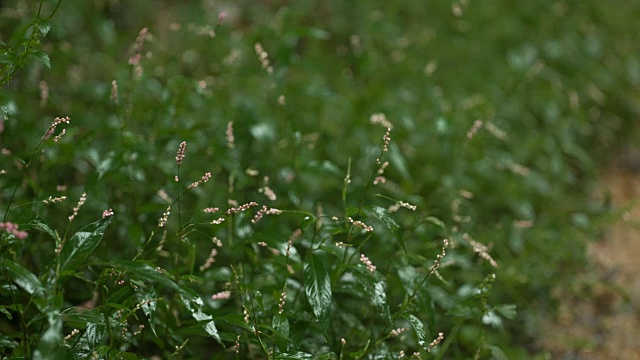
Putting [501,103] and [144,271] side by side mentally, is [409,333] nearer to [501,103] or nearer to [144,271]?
[144,271]

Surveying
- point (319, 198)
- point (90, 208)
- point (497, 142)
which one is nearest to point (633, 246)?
point (497, 142)

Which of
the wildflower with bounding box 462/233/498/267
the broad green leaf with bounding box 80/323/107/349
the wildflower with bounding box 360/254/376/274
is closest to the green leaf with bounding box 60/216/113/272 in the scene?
the broad green leaf with bounding box 80/323/107/349

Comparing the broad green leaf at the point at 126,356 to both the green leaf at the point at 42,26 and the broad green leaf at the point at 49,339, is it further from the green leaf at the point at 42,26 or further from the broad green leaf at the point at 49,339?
the green leaf at the point at 42,26

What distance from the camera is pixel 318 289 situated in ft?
5.28

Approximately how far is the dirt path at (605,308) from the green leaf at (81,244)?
1.76 m

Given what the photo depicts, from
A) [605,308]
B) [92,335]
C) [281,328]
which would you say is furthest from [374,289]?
[605,308]

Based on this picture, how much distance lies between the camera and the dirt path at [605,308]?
105 inches

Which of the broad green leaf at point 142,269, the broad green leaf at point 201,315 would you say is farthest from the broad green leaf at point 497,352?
the broad green leaf at point 142,269

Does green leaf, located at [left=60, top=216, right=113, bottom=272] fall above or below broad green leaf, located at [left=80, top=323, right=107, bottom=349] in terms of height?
above

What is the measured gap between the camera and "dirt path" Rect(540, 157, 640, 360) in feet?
8.71

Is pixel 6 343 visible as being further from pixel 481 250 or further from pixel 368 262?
pixel 481 250

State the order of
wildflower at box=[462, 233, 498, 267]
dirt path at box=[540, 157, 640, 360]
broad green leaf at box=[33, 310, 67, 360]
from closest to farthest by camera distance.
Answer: broad green leaf at box=[33, 310, 67, 360] < wildflower at box=[462, 233, 498, 267] < dirt path at box=[540, 157, 640, 360]

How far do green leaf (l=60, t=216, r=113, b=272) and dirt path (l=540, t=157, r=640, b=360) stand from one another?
176 centimetres

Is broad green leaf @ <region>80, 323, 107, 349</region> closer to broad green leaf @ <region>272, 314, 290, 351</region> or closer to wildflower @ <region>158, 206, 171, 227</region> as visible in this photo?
wildflower @ <region>158, 206, 171, 227</region>
